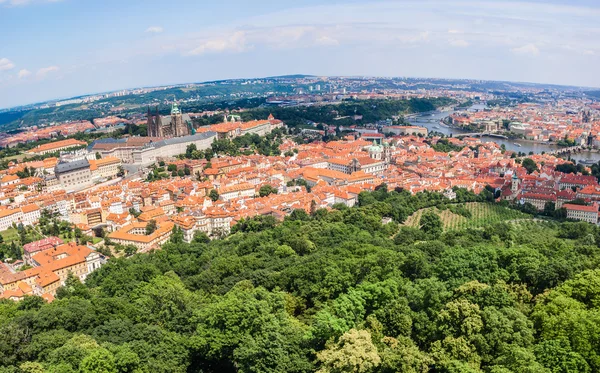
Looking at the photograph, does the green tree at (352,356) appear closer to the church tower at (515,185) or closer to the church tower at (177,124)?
the church tower at (515,185)

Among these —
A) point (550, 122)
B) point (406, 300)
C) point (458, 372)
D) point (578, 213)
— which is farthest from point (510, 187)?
point (550, 122)

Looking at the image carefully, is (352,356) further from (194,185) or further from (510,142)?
(510,142)

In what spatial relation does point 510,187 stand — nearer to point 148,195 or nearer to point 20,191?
point 148,195

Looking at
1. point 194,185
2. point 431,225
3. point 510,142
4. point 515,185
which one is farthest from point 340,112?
point 431,225

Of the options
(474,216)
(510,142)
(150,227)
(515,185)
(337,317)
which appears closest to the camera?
(337,317)

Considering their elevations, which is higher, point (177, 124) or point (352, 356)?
point (177, 124)

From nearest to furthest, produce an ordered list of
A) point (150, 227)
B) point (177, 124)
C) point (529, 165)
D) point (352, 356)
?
1. point (352, 356)
2. point (150, 227)
3. point (529, 165)
4. point (177, 124)

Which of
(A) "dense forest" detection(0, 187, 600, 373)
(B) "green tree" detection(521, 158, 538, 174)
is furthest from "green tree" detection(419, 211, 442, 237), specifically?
(B) "green tree" detection(521, 158, 538, 174)
